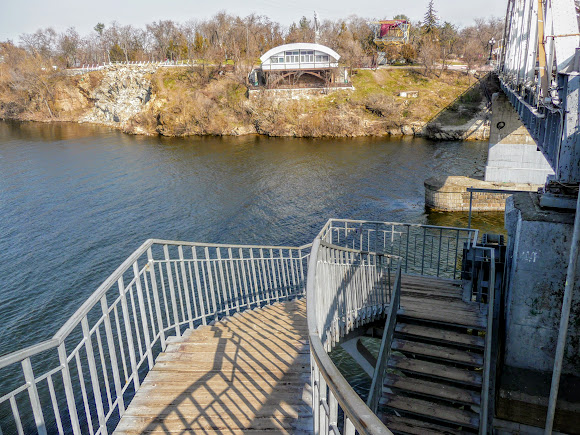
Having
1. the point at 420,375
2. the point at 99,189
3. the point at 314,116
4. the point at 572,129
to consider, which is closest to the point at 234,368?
the point at 420,375

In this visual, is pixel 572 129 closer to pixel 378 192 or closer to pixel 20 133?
pixel 378 192

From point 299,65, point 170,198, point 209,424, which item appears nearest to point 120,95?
point 299,65

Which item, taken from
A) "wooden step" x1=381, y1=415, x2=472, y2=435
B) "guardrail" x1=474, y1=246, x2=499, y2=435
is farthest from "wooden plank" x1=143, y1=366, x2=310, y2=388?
"guardrail" x1=474, y1=246, x2=499, y2=435

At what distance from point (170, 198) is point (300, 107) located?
2736cm

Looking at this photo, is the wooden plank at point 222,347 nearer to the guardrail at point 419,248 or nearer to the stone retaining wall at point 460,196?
the guardrail at point 419,248

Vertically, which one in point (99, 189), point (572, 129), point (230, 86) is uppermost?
point (230, 86)

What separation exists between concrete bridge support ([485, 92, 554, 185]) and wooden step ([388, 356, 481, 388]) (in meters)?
22.2

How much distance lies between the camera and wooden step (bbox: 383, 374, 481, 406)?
21.4 feet

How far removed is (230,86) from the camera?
191ft

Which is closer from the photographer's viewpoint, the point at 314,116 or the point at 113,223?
the point at 113,223

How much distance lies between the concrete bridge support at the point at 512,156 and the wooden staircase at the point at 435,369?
20.6 meters

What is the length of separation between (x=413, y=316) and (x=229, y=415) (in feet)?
15.3

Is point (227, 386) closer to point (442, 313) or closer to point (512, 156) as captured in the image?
point (442, 313)

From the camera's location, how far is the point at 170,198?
29.1 m
